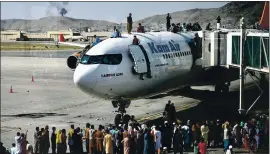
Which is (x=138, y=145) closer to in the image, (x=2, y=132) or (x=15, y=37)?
(x=2, y=132)

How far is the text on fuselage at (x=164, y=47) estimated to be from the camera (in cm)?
1962

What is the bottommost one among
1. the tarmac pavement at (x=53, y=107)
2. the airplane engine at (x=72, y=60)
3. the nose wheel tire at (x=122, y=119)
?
the tarmac pavement at (x=53, y=107)

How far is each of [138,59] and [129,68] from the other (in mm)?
658

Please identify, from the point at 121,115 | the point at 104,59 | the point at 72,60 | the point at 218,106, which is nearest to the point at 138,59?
the point at 104,59

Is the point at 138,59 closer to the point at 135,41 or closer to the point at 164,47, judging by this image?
the point at 135,41

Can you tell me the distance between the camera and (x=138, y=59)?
1795cm

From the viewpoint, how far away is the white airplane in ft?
55.2

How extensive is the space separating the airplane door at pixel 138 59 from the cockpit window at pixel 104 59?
27.3 inches

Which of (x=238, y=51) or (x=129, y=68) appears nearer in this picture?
(x=129, y=68)

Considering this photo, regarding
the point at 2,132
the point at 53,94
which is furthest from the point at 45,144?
the point at 53,94

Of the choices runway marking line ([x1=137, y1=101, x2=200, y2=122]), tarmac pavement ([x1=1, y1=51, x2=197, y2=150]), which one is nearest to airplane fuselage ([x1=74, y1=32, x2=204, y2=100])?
runway marking line ([x1=137, y1=101, x2=200, y2=122])

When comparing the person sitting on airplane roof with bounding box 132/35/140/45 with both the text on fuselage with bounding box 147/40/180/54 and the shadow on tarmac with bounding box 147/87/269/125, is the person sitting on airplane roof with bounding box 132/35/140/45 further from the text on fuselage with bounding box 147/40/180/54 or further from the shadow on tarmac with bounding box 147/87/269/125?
the shadow on tarmac with bounding box 147/87/269/125

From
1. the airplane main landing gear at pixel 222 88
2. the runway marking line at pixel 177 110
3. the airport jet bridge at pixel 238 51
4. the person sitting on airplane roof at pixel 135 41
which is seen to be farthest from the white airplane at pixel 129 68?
the airplane main landing gear at pixel 222 88

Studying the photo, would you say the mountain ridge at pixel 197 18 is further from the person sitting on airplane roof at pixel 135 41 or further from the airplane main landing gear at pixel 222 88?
the person sitting on airplane roof at pixel 135 41
